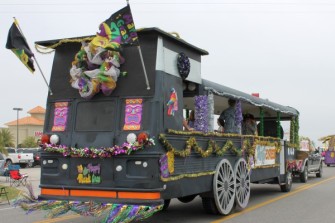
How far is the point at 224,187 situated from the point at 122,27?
4219mm

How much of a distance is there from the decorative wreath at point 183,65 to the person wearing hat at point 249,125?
4628 mm

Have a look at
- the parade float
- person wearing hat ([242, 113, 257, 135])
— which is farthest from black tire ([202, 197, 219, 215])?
person wearing hat ([242, 113, 257, 135])

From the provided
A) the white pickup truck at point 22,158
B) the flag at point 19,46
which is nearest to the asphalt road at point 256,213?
the flag at point 19,46

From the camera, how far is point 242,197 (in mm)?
10430

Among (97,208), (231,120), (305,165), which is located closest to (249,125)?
(231,120)

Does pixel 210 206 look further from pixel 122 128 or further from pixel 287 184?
pixel 287 184

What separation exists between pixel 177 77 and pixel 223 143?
226 cm

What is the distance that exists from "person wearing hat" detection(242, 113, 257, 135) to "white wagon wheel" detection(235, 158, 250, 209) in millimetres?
2026

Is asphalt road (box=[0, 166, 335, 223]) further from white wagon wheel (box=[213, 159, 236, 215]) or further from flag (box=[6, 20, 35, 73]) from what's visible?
flag (box=[6, 20, 35, 73])

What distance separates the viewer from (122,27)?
23.1 feet

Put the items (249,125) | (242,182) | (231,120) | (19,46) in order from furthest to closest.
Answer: (249,125) < (231,120) < (242,182) < (19,46)

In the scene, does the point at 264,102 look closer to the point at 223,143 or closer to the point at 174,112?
the point at 223,143

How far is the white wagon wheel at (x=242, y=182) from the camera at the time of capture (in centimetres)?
1020

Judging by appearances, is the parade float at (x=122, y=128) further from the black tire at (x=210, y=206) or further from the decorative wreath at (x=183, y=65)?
the black tire at (x=210, y=206)
